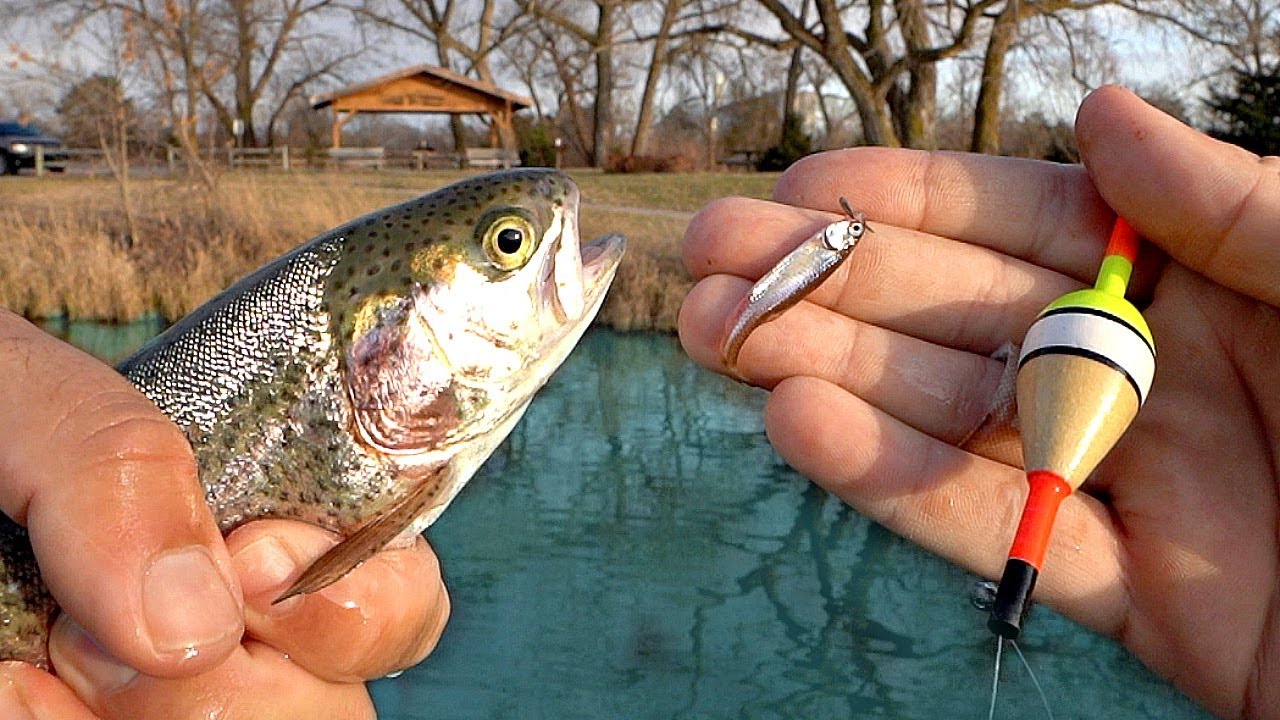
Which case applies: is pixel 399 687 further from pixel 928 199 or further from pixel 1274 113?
pixel 1274 113

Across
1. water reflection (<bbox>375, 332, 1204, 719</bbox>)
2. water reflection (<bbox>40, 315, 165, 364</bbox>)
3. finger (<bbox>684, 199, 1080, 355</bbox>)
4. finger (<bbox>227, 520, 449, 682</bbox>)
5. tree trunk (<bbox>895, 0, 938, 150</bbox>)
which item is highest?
tree trunk (<bbox>895, 0, 938, 150</bbox>)

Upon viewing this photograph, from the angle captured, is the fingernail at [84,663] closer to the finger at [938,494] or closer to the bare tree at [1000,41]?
the finger at [938,494]

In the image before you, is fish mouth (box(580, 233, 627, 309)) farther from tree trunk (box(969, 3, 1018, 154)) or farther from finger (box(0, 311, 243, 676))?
tree trunk (box(969, 3, 1018, 154))

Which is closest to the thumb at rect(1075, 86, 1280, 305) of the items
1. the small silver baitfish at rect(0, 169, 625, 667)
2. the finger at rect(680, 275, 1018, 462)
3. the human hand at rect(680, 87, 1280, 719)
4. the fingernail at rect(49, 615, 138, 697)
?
the human hand at rect(680, 87, 1280, 719)

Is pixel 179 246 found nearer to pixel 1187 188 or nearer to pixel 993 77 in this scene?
pixel 993 77

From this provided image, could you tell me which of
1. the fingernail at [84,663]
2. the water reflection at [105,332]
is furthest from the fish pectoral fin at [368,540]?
the water reflection at [105,332]

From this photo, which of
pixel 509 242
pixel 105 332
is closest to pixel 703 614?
pixel 509 242
